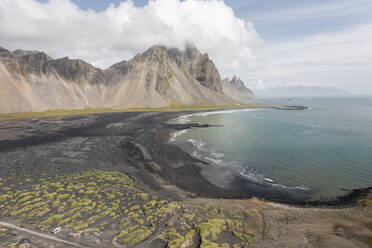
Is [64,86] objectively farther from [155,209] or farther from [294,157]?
[294,157]

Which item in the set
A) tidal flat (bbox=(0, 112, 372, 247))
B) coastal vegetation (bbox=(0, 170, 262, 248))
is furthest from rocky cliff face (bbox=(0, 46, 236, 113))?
coastal vegetation (bbox=(0, 170, 262, 248))

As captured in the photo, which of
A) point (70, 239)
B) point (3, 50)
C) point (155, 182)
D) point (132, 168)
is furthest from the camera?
point (3, 50)

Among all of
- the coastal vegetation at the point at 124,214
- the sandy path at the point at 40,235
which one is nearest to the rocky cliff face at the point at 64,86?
the coastal vegetation at the point at 124,214

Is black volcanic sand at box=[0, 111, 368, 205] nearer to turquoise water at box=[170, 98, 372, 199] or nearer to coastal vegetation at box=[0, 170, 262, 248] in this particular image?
turquoise water at box=[170, 98, 372, 199]

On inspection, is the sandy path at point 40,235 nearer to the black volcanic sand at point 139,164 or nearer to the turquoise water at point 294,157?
the black volcanic sand at point 139,164

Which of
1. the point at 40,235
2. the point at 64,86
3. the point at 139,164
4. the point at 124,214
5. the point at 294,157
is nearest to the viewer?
the point at 40,235

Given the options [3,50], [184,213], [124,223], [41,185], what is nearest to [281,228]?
[184,213]

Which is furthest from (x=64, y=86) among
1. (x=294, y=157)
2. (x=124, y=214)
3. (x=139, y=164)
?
(x=294, y=157)

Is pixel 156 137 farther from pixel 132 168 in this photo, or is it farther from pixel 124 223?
pixel 124 223
